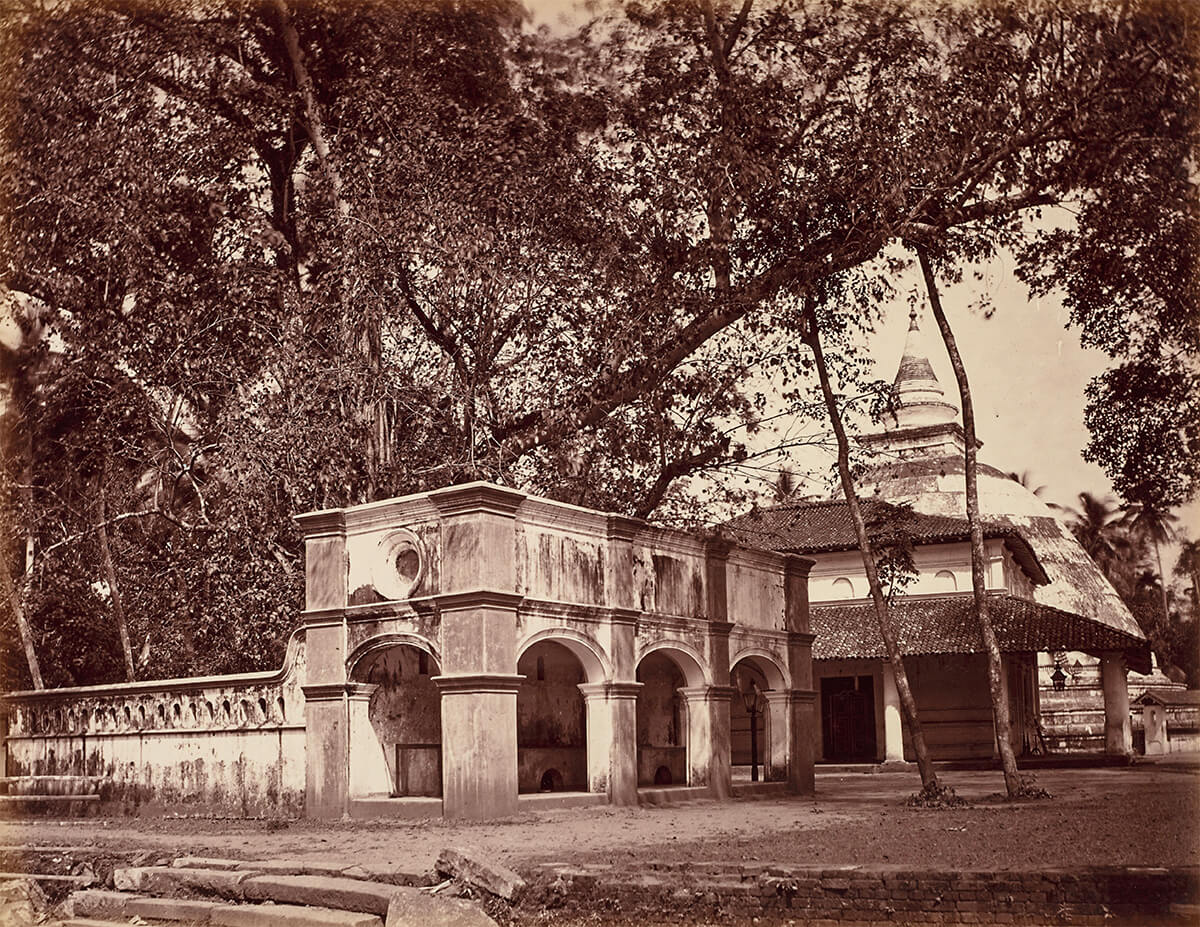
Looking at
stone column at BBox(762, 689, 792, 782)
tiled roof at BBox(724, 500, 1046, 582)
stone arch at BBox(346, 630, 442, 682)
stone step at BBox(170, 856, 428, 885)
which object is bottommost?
stone step at BBox(170, 856, 428, 885)

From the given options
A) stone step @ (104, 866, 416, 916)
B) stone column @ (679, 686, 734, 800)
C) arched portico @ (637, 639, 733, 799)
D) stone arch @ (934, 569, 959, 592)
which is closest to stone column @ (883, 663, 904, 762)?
stone arch @ (934, 569, 959, 592)

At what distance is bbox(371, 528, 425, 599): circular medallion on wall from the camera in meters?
16.1

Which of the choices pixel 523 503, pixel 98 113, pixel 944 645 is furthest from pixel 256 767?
pixel 944 645

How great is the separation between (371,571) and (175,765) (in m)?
4.29

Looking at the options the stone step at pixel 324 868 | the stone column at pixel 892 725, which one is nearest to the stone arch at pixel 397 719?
the stone step at pixel 324 868

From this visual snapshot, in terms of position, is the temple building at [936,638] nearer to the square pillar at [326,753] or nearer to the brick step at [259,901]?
the square pillar at [326,753]

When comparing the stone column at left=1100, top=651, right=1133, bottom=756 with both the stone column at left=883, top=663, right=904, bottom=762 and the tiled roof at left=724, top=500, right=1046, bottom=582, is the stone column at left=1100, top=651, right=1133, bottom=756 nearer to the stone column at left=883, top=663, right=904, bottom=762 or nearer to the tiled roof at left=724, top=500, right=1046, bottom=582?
the tiled roof at left=724, top=500, right=1046, bottom=582

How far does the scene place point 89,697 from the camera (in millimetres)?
19391

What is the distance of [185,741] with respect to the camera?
17891 millimetres

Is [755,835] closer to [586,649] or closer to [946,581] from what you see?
[586,649]

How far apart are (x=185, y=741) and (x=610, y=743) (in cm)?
572

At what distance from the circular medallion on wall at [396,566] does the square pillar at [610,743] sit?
2786mm

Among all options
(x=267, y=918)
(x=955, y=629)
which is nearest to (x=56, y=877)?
(x=267, y=918)

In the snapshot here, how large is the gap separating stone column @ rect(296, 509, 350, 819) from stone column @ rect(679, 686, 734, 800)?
510 cm
